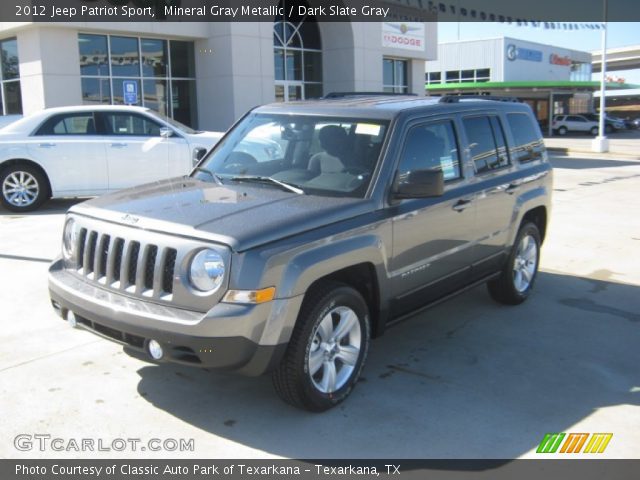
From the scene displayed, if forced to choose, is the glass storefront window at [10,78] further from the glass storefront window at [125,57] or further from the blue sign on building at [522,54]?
the blue sign on building at [522,54]

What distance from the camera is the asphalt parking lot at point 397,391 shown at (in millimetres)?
3812

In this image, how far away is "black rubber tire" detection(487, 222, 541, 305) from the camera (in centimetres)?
617

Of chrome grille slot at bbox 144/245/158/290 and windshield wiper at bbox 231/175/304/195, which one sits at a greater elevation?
windshield wiper at bbox 231/175/304/195

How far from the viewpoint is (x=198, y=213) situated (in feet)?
13.0

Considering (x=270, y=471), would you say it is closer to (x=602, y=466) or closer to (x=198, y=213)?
(x=198, y=213)

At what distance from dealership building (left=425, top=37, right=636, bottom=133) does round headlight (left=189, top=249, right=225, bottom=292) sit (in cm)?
5197

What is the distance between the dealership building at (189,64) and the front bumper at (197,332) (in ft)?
50.3

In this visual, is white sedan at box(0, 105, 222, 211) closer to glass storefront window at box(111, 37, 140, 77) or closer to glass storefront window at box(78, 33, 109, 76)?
glass storefront window at box(78, 33, 109, 76)

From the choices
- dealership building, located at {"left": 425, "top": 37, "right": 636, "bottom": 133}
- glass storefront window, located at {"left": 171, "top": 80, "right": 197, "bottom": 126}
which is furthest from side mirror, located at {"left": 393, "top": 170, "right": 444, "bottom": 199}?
dealership building, located at {"left": 425, "top": 37, "right": 636, "bottom": 133}

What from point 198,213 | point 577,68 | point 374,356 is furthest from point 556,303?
point 577,68

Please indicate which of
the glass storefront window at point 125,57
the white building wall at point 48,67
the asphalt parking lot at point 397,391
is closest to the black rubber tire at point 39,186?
the asphalt parking lot at point 397,391

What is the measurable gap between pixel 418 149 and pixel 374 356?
1567 millimetres

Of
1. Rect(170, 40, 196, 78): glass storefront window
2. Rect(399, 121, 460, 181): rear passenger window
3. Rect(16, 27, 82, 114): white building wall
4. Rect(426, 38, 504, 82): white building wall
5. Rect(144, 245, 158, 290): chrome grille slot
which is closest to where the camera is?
Rect(144, 245, 158, 290): chrome grille slot

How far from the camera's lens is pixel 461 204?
206 inches
